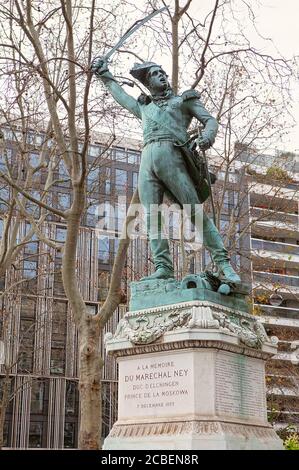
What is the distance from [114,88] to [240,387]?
4.04 metres

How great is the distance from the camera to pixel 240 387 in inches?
294

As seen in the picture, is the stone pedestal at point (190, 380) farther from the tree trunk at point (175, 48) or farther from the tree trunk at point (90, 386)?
the tree trunk at point (175, 48)

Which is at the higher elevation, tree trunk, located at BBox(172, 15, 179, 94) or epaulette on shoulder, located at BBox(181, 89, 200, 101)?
tree trunk, located at BBox(172, 15, 179, 94)

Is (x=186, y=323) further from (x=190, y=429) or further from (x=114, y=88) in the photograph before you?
(x=114, y=88)

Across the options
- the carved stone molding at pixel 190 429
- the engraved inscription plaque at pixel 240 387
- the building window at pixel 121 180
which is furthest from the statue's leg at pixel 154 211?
the building window at pixel 121 180

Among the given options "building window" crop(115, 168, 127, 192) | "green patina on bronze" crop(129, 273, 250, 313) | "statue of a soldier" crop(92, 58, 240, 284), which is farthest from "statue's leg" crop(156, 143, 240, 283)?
"building window" crop(115, 168, 127, 192)

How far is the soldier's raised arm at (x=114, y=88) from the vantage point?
29.0 feet

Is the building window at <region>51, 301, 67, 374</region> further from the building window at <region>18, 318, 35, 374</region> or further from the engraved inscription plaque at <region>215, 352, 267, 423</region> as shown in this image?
the engraved inscription plaque at <region>215, 352, 267, 423</region>

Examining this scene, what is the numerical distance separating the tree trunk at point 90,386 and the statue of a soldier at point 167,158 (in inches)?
241

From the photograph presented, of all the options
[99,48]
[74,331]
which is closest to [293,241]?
[74,331]

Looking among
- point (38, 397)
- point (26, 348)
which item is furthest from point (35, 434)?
point (26, 348)

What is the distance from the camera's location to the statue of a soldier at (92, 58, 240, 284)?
8227 millimetres

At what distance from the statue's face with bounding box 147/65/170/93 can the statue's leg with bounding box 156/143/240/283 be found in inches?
30.7

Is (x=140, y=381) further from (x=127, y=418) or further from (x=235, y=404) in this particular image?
(x=235, y=404)
